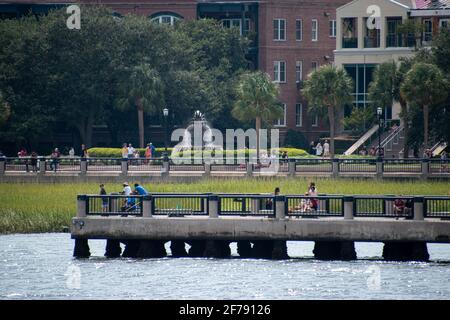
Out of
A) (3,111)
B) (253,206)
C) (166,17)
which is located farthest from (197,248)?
(166,17)

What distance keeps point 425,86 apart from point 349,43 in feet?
66.7

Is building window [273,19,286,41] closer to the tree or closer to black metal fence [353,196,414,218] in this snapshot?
the tree

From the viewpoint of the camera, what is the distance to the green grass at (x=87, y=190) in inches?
2515

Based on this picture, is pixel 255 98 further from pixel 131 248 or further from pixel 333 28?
pixel 131 248

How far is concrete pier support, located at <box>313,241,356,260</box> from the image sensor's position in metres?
54.3

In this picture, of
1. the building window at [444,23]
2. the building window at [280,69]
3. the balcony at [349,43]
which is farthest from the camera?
the building window at [280,69]

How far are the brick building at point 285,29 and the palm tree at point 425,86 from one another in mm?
27164

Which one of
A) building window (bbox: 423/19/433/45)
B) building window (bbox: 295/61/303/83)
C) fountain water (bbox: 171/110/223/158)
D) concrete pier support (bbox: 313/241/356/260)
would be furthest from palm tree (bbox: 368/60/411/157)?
concrete pier support (bbox: 313/241/356/260)

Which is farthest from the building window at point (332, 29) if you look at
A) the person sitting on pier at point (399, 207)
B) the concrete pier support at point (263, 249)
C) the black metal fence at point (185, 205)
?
the person sitting on pier at point (399, 207)

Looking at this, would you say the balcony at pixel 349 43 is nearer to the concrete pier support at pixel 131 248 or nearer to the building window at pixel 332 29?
the building window at pixel 332 29

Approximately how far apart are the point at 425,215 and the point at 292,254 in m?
6.59

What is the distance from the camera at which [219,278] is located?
51.6 metres

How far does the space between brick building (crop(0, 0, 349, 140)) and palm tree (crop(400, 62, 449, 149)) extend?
89.1ft

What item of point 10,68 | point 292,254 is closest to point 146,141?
point 10,68
